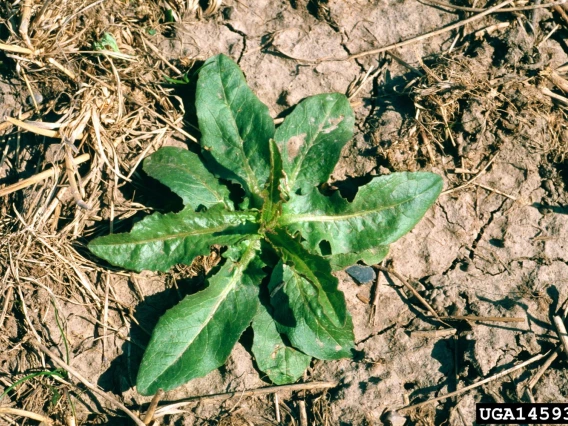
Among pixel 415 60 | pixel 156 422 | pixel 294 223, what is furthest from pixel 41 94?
pixel 415 60

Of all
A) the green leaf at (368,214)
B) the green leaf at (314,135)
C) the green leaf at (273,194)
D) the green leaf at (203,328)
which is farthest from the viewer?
the green leaf at (314,135)

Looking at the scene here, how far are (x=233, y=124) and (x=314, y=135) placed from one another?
0.48 meters

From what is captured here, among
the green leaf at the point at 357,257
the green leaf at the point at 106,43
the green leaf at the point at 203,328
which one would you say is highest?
the green leaf at the point at 106,43

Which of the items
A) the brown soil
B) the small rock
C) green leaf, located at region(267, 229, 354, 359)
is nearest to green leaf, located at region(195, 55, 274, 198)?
the brown soil

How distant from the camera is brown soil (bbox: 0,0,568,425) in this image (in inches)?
128

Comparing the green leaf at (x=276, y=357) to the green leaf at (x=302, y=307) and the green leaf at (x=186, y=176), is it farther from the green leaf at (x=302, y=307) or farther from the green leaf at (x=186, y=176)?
the green leaf at (x=186, y=176)

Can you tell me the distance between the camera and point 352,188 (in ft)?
11.4

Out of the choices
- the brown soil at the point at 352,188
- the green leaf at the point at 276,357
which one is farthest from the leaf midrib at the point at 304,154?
the green leaf at the point at 276,357

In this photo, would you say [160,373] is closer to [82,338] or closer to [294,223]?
[82,338]

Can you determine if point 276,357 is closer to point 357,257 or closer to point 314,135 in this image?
point 357,257

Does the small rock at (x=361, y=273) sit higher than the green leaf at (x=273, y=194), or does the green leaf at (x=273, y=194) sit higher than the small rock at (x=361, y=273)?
the green leaf at (x=273, y=194)

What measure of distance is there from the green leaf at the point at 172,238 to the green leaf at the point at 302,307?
28 cm

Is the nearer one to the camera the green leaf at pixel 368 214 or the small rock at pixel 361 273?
the green leaf at pixel 368 214

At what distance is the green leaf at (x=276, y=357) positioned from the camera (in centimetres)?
320
